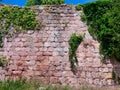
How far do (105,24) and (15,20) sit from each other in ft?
11.8

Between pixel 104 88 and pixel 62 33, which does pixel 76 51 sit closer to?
pixel 62 33

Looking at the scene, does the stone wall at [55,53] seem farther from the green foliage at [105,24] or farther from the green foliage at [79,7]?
the green foliage at [105,24]

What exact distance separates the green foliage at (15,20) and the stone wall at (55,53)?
24 centimetres

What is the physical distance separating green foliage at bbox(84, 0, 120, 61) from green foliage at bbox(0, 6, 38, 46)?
88.0 inches

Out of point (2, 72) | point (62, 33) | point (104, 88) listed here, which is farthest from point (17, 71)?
point (104, 88)

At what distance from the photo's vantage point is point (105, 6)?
50.3 feet

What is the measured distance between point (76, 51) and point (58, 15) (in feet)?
5.34

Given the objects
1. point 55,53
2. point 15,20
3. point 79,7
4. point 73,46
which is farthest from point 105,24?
point 15,20

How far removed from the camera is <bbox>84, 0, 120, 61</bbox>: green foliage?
48.8ft

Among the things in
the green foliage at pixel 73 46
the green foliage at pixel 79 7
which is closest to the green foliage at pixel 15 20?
the green foliage at pixel 73 46

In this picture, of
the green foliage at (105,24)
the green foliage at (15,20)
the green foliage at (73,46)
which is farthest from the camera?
the green foliage at (15,20)

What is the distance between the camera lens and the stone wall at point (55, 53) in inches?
589

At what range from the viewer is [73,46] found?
15.2 meters

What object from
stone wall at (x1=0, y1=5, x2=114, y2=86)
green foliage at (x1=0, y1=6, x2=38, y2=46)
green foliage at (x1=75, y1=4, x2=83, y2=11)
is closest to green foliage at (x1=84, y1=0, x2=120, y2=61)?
green foliage at (x1=75, y1=4, x2=83, y2=11)
